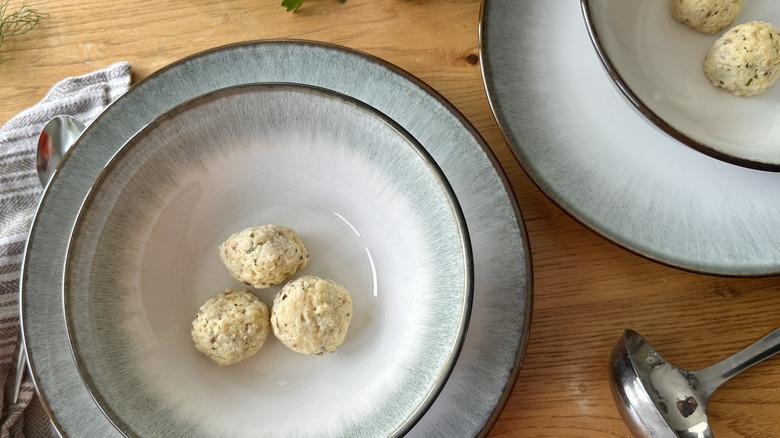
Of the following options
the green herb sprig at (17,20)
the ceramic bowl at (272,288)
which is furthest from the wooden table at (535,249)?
the ceramic bowl at (272,288)

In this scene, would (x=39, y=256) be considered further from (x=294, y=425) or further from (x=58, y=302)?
(x=294, y=425)

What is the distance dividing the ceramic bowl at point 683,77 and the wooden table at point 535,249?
0.64ft

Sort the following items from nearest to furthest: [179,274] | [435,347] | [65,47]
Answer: [435,347]
[179,274]
[65,47]

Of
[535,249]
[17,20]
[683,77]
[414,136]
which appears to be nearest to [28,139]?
[17,20]

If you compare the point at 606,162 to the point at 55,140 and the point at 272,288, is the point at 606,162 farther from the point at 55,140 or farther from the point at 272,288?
the point at 55,140

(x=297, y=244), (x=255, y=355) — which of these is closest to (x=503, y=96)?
(x=297, y=244)

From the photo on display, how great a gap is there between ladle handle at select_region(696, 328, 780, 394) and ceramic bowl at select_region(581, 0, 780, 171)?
0.25 meters

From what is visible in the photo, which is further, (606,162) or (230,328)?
(606,162)

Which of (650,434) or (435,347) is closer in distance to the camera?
(435,347)

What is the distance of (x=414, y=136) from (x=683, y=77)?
1.41 feet

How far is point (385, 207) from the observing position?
80 cm

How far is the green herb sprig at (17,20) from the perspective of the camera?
3.13ft

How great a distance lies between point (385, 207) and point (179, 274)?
0.94ft

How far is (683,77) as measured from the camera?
3.01 ft
